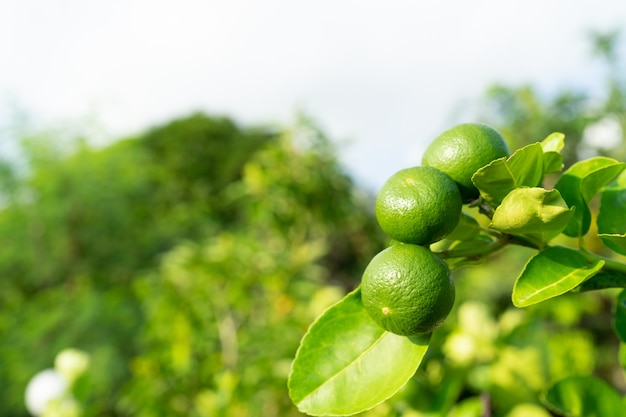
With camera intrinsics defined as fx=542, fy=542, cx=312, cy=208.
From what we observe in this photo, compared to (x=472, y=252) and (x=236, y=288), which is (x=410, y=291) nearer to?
(x=472, y=252)

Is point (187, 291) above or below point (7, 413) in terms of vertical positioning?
above

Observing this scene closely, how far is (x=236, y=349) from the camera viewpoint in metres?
2.46

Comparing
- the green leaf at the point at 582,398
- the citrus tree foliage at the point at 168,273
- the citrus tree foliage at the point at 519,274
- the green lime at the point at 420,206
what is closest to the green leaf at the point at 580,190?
the citrus tree foliage at the point at 519,274

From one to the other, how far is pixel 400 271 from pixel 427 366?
615mm

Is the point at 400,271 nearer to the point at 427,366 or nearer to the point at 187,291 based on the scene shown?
the point at 427,366

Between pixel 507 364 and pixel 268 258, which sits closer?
pixel 507 364

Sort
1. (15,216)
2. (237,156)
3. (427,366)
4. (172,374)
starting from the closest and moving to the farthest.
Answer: (427,366)
(172,374)
(15,216)
(237,156)

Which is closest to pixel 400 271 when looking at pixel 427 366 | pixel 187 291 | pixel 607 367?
pixel 427 366

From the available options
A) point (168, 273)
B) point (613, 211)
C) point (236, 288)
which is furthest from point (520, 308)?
point (168, 273)

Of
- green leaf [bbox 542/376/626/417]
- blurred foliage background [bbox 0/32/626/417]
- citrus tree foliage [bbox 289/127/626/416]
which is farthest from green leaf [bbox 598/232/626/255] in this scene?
blurred foliage background [bbox 0/32/626/417]

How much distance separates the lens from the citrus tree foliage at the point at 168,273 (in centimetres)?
228

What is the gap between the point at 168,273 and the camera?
8.51 ft

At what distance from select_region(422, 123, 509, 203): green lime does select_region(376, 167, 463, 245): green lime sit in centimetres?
2

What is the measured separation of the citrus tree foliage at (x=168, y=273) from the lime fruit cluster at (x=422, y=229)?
123 centimetres
